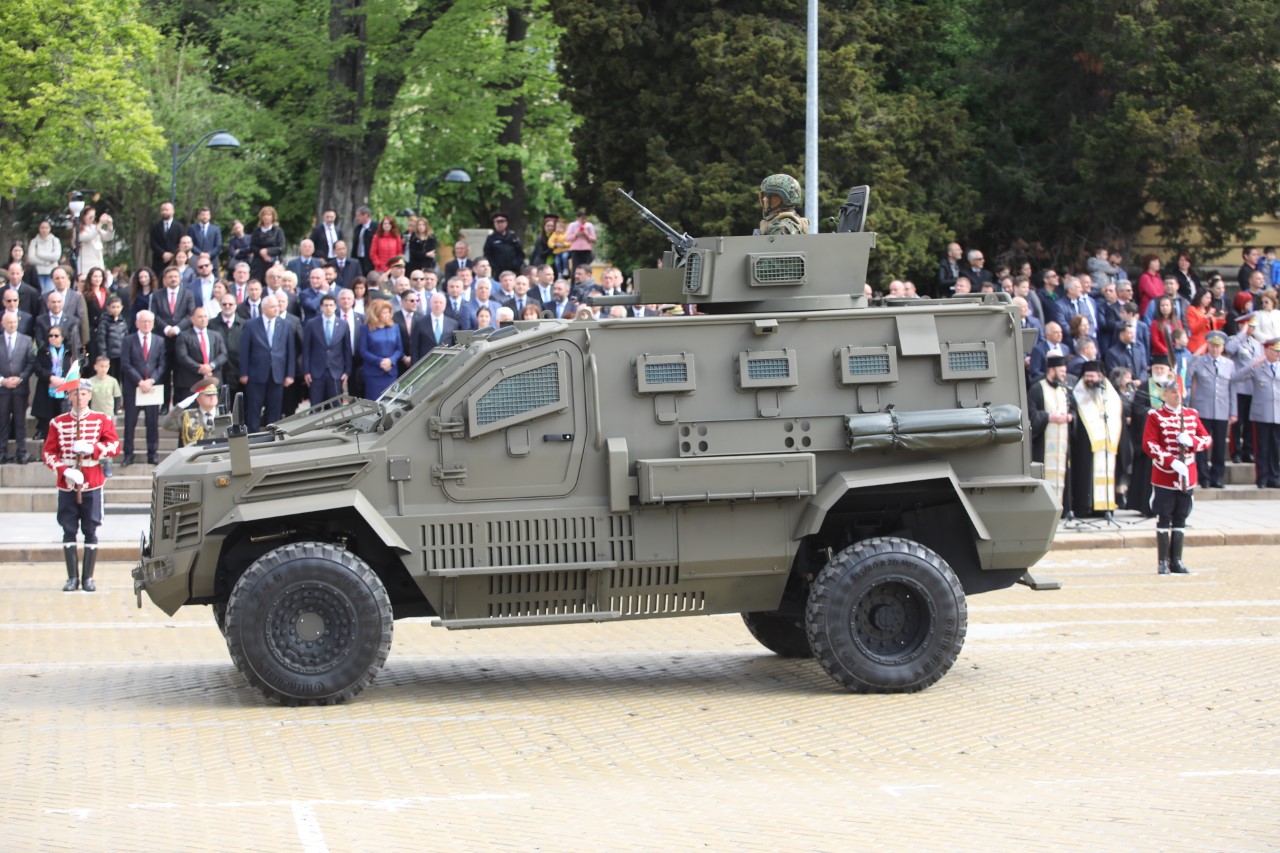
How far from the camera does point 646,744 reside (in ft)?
35.4

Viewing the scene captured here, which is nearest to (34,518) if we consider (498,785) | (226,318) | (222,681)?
(226,318)

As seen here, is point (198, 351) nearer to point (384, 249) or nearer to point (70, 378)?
point (70, 378)

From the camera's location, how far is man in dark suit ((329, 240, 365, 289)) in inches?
962

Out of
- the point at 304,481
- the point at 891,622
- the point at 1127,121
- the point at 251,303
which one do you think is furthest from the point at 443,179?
the point at 891,622

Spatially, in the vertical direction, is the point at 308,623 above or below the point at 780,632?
above

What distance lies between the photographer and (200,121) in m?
36.8

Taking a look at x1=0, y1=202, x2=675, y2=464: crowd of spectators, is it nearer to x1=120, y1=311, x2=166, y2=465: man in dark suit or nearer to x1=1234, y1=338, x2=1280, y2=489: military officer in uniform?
x1=120, y1=311, x2=166, y2=465: man in dark suit

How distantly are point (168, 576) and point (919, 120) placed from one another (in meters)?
19.9

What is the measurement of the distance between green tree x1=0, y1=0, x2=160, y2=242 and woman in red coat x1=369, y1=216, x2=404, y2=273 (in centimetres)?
474

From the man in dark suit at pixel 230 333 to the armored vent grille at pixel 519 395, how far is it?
11112mm

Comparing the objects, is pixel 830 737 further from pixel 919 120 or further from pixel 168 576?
pixel 919 120

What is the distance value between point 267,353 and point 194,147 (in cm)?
1299

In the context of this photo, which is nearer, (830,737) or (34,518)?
(830,737)

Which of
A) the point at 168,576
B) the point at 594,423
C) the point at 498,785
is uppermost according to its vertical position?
the point at 594,423
